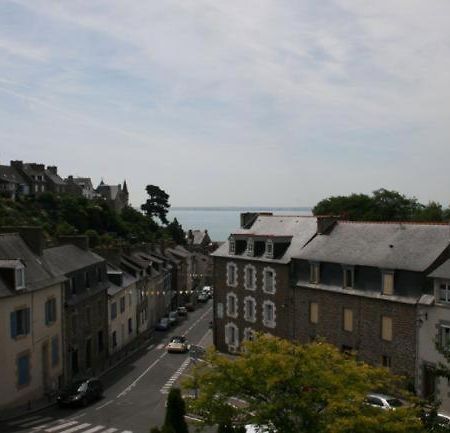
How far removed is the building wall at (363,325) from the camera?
34000 millimetres

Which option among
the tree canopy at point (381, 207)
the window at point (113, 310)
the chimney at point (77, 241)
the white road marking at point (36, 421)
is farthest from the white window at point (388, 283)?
the tree canopy at point (381, 207)

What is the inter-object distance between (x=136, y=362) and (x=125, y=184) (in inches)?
5365

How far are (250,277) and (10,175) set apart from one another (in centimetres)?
8234

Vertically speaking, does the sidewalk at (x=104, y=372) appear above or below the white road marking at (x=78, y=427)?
below

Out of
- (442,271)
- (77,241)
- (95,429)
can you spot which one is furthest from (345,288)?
(77,241)

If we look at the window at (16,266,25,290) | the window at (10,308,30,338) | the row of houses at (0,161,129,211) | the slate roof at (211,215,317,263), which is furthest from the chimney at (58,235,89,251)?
the row of houses at (0,161,129,211)

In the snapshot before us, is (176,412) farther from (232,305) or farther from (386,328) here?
(232,305)

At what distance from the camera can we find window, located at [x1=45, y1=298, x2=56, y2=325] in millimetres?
37016

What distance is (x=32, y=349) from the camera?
114 feet

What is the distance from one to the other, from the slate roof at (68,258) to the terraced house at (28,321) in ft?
5.29

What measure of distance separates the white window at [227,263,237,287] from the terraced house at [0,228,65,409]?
14286 mm

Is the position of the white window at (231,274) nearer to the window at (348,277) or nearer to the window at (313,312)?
the window at (313,312)

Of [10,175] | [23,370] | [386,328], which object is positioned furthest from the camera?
[10,175]

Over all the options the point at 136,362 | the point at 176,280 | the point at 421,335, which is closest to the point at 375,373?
the point at 421,335
